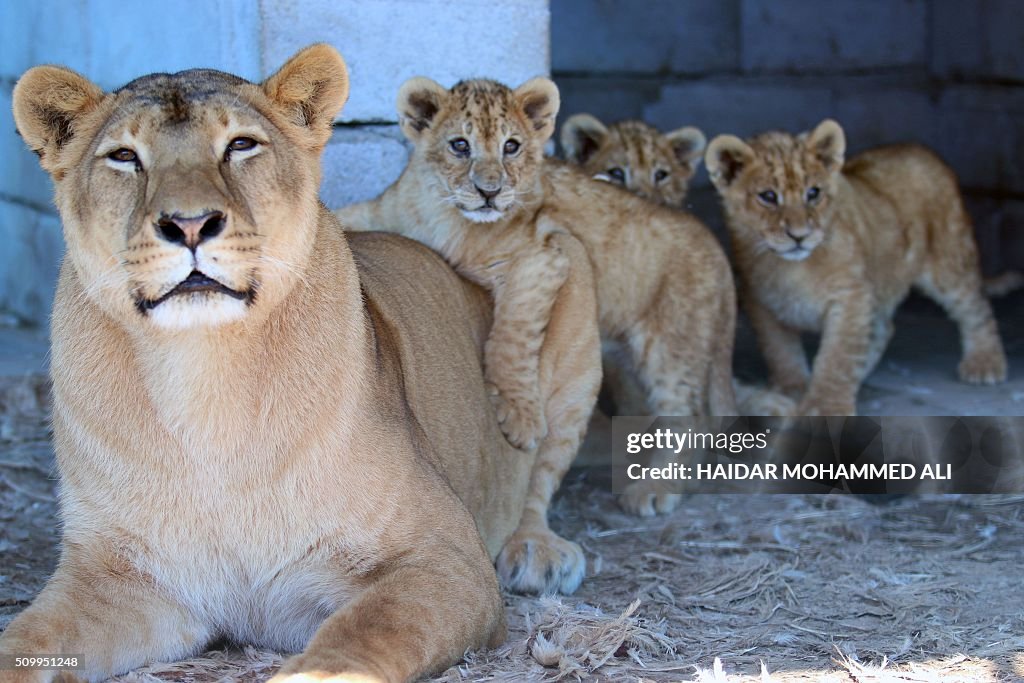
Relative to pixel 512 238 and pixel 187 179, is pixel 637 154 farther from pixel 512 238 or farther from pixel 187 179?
pixel 187 179

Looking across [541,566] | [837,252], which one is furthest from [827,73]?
[541,566]

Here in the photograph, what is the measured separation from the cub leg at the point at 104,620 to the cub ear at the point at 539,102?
221cm

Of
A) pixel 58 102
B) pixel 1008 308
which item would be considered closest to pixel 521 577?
pixel 58 102

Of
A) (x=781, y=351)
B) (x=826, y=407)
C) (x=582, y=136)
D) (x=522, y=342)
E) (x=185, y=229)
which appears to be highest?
(x=582, y=136)

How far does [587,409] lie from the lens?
4.43 metres

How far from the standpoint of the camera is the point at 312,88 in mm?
3047

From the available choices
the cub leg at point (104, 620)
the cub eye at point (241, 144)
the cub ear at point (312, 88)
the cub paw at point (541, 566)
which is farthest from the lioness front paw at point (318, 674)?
the cub paw at point (541, 566)

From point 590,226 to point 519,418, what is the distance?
38.2 inches

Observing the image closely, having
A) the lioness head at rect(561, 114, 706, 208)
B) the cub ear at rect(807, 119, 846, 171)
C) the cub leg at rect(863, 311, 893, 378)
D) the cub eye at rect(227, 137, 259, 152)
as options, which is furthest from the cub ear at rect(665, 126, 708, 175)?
the cub eye at rect(227, 137, 259, 152)

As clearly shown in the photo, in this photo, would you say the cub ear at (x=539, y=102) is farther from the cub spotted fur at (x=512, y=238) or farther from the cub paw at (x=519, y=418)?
the cub paw at (x=519, y=418)

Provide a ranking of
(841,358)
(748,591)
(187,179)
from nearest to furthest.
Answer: (187,179)
(748,591)
(841,358)

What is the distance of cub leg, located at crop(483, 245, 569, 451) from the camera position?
411 cm

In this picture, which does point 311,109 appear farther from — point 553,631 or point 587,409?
point 587,409

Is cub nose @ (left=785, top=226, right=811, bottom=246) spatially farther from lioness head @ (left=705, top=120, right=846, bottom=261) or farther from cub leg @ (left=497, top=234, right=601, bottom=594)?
cub leg @ (left=497, top=234, right=601, bottom=594)
